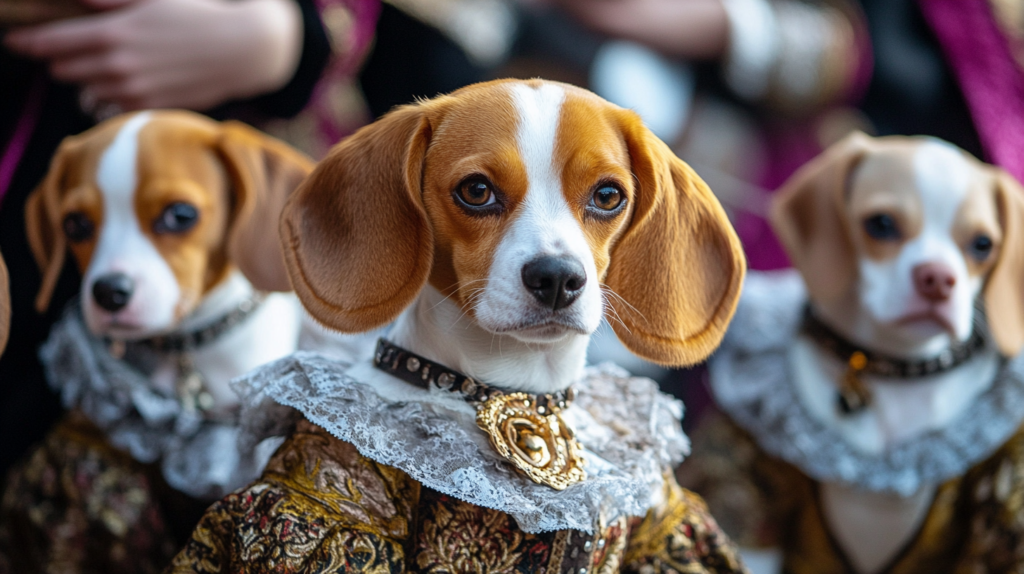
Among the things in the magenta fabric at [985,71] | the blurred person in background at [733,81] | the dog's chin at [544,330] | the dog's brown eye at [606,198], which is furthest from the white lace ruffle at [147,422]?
the magenta fabric at [985,71]

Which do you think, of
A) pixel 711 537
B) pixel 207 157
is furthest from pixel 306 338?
pixel 711 537

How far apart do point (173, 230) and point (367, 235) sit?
0.50 meters

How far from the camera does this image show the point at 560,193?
3.03 ft

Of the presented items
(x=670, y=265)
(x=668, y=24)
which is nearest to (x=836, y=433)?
(x=670, y=265)

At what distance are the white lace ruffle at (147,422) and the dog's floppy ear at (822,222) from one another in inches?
40.4

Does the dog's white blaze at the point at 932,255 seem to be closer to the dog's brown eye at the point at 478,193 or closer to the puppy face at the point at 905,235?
the puppy face at the point at 905,235

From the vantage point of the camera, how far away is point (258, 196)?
53.4 inches

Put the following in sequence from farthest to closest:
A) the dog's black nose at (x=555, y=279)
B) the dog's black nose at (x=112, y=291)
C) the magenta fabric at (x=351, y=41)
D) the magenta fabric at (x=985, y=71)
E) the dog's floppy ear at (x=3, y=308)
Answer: the magenta fabric at (x=985, y=71)
the magenta fabric at (x=351, y=41)
the dog's black nose at (x=112, y=291)
the dog's floppy ear at (x=3, y=308)
the dog's black nose at (x=555, y=279)

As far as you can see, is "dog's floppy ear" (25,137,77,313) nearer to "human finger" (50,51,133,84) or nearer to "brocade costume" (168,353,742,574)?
"human finger" (50,51,133,84)

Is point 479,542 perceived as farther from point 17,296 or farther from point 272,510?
point 17,296

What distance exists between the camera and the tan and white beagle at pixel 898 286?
146 cm

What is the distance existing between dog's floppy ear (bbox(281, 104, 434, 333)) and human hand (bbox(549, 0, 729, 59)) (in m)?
1.52

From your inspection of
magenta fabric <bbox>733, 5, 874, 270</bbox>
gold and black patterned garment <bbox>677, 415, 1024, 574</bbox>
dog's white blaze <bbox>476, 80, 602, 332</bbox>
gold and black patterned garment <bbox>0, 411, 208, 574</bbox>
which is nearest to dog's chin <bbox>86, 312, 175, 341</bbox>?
gold and black patterned garment <bbox>0, 411, 208, 574</bbox>

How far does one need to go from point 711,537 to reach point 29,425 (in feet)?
3.96
